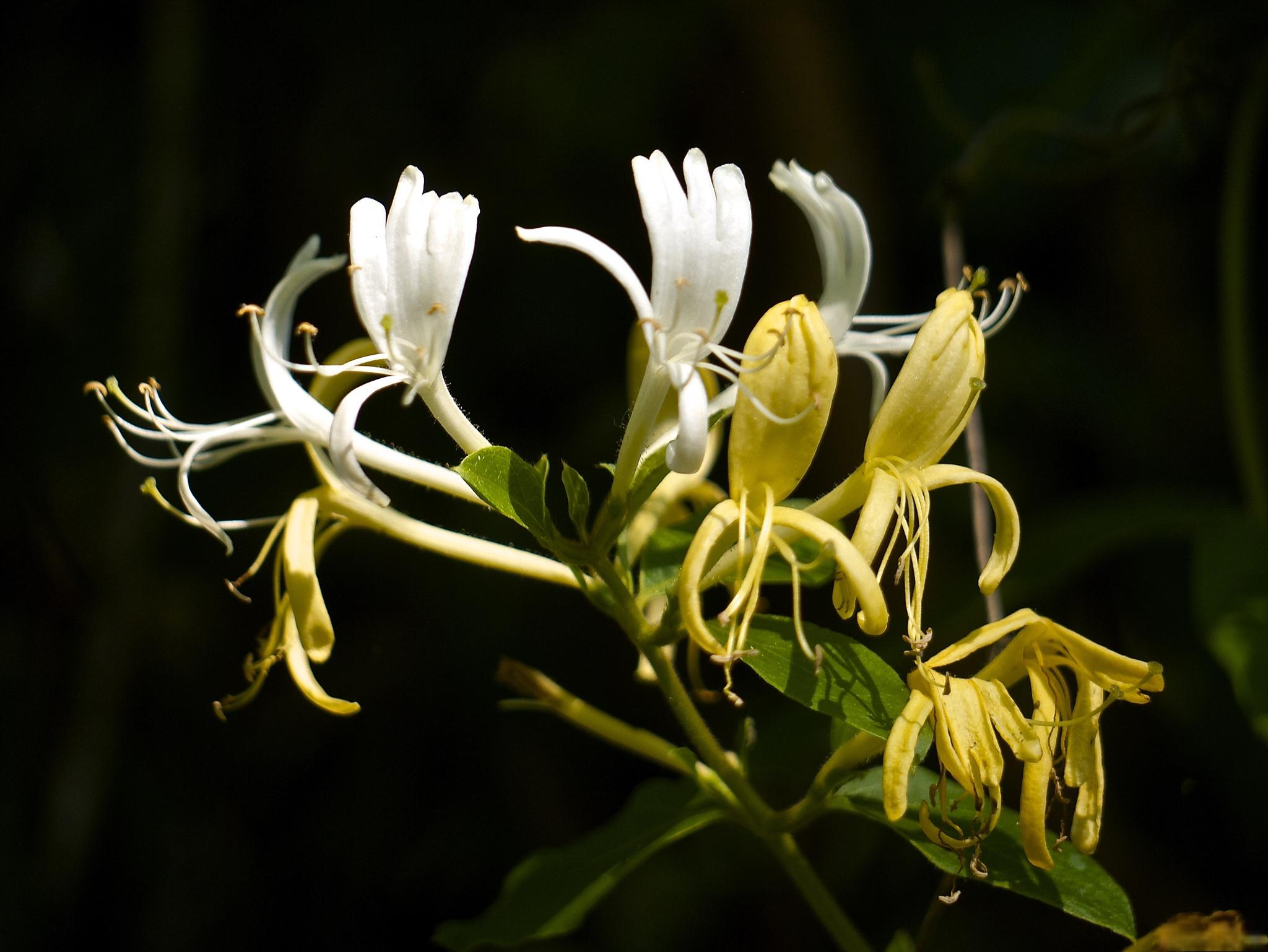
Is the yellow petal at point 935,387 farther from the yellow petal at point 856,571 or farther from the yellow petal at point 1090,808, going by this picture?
the yellow petal at point 1090,808

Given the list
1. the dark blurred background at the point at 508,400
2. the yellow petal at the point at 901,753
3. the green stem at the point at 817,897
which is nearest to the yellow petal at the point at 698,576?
the yellow petal at the point at 901,753

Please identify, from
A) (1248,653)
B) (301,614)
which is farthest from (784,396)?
(1248,653)

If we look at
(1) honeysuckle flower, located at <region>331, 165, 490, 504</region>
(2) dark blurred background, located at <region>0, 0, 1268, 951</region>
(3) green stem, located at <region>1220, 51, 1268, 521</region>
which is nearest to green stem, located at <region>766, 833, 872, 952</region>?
(1) honeysuckle flower, located at <region>331, 165, 490, 504</region>

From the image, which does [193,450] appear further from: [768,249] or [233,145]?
[233,145]

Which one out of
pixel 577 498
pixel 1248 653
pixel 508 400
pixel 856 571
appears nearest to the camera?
pixel 856 571

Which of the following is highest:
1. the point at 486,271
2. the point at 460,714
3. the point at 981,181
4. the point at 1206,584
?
the point at 486,271

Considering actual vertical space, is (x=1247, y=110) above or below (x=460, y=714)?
above

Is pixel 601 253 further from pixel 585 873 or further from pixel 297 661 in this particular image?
pixel 585 873

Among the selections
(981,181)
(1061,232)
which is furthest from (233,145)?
(1061,232)
